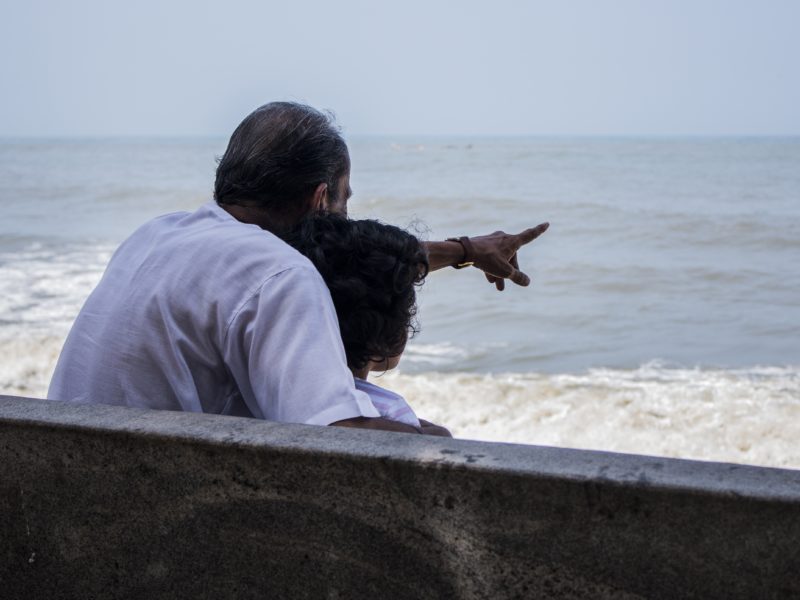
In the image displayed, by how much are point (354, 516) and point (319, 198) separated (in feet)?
2.91

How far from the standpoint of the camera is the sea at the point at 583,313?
6.39 metres

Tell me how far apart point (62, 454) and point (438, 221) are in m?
17.3

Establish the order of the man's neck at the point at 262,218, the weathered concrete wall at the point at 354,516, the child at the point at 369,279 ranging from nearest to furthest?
1. the weathered concrete wall at the point at 354,516
2. the child at the point at 369,279
3. the man's neck at the point at 262,218

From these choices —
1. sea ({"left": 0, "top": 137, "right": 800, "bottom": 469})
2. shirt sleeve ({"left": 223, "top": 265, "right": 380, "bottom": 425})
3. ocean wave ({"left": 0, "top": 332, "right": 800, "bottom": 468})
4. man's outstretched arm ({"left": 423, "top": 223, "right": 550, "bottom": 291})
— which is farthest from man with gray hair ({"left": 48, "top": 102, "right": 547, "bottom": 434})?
ocean wave ({"left": 0, "top": 332, "right": 800, "bottom": 468})

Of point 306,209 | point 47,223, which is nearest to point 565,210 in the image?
point 47,223

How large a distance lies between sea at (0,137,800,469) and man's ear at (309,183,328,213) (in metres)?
0.30

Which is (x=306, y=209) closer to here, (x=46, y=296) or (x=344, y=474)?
(x=344, y=474)

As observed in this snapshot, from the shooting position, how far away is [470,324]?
376 inches

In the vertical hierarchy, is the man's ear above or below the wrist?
above

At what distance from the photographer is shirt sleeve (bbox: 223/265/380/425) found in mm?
1656

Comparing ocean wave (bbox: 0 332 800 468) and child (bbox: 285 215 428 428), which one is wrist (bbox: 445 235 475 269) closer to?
child (bbox: 285 215 428 428)

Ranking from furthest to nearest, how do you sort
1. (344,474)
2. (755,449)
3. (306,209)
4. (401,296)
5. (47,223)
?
(47,223) → (755,449) → (306,209) → (401,296) → (344,474)

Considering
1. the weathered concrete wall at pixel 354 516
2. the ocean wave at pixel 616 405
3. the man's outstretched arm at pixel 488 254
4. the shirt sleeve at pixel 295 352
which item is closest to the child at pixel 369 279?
the shirt sleeve at pixel 295 352

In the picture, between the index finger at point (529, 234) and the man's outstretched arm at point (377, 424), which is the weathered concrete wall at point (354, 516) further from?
the index finger at point (529, 234)
